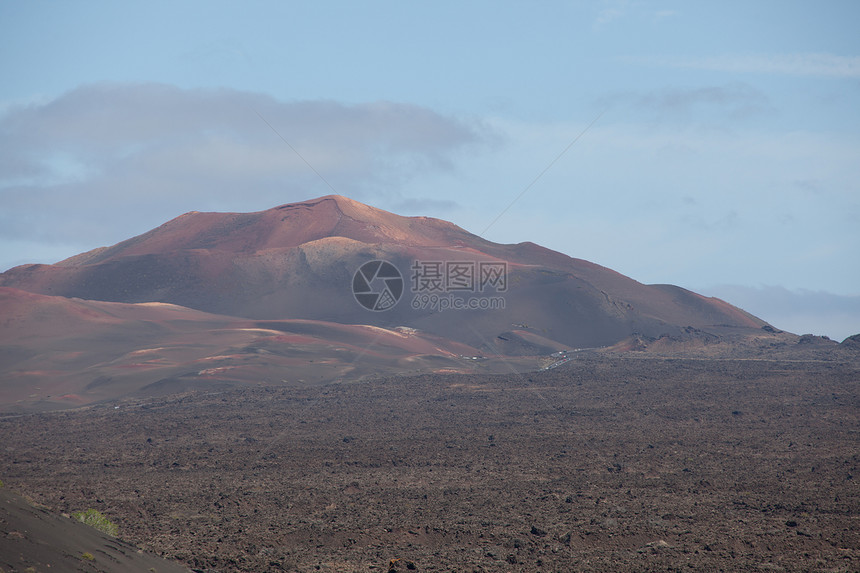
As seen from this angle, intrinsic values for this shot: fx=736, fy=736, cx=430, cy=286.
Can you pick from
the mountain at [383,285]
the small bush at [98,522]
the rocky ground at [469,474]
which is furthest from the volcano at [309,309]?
the small bush at [98,522]

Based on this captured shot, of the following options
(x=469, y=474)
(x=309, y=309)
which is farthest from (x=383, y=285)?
(x=469, y=474)

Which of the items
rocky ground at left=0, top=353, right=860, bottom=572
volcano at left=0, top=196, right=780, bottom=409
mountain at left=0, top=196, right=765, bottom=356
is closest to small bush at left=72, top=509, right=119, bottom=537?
rocky ground at left=0, top=353, right=860, bottom=572

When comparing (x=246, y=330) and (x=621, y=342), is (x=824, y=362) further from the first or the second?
(x=246, y=330)

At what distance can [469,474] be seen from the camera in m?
23.7

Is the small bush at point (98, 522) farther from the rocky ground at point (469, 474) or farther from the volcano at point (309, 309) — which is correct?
the volcano at point (309, 309)

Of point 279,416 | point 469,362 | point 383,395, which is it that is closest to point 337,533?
point 279,416

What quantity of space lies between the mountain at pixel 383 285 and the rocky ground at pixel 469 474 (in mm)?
28343

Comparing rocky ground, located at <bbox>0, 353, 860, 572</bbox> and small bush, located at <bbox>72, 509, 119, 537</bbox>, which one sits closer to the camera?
small bush, located at <bbox>72, 509, 119, 537</bbox>

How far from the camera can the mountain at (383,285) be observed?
2901 inches

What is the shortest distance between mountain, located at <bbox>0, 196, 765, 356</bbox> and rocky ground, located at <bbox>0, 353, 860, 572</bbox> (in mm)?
28343

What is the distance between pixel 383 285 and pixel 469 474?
196 feet

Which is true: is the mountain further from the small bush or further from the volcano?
the small bush

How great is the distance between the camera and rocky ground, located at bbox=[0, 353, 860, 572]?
53.0 feet

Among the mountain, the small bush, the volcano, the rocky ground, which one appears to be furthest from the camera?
the mountain
